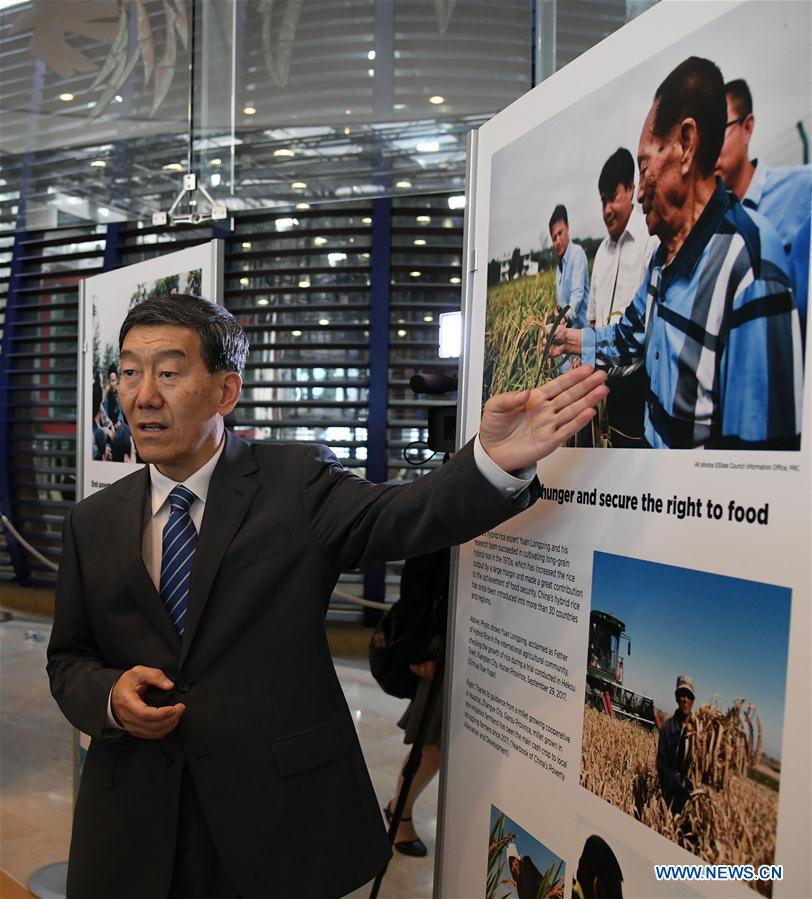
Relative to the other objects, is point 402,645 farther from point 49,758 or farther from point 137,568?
point 49,758

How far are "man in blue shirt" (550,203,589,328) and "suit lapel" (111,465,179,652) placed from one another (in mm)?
958

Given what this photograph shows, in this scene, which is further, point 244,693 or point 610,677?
point 244,693

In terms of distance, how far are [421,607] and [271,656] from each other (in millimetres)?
1151

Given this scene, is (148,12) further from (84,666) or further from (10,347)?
(10,347)

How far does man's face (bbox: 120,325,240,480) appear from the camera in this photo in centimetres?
160

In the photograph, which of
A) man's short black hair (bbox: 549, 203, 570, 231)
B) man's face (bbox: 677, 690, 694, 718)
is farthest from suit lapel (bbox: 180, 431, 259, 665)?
man's face (bbox: 677, 690, 694, 718)

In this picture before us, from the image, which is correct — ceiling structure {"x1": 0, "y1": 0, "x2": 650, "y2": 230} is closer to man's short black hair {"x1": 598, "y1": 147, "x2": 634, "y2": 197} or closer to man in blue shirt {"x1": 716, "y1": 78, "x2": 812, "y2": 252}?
man's short black hair {"x1": 598, "y1": 147, "x2": 634, "y2": 197}

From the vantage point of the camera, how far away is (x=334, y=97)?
4.15 meters

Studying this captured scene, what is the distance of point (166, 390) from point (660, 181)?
1.01m

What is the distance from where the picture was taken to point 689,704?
1.07 m

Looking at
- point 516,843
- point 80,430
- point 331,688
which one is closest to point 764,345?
point 516,843

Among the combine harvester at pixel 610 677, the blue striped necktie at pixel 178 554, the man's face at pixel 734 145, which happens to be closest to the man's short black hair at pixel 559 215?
the man's face at pixel 734 145

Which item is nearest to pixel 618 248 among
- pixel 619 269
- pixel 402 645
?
pixel 619 269

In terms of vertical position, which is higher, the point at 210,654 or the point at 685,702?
the point at 685,702
